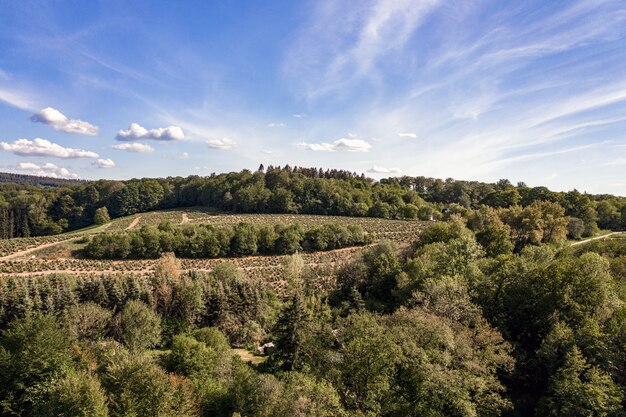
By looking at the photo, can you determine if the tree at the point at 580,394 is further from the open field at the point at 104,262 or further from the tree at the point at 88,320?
the tree at the point at 88,320

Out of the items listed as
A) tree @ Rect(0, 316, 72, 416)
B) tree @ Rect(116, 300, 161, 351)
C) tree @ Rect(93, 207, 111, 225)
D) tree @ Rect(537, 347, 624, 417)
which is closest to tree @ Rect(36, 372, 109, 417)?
tree @ Rect(0, 316, 72, 416)

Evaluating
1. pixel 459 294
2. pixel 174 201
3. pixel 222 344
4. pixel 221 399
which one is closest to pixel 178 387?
pixel 221 399

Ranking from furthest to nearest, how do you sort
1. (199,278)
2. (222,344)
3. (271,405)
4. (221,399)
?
(199,278) < (222,344) < (221,399) < (271,405)

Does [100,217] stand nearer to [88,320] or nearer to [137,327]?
[88,320]

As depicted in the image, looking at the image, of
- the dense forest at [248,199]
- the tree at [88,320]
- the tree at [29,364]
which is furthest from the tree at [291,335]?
the dense forest at [248,199]

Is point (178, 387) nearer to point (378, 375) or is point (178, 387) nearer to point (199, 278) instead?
point (378, 375)

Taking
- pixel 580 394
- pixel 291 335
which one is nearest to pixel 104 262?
pixel 291 335
